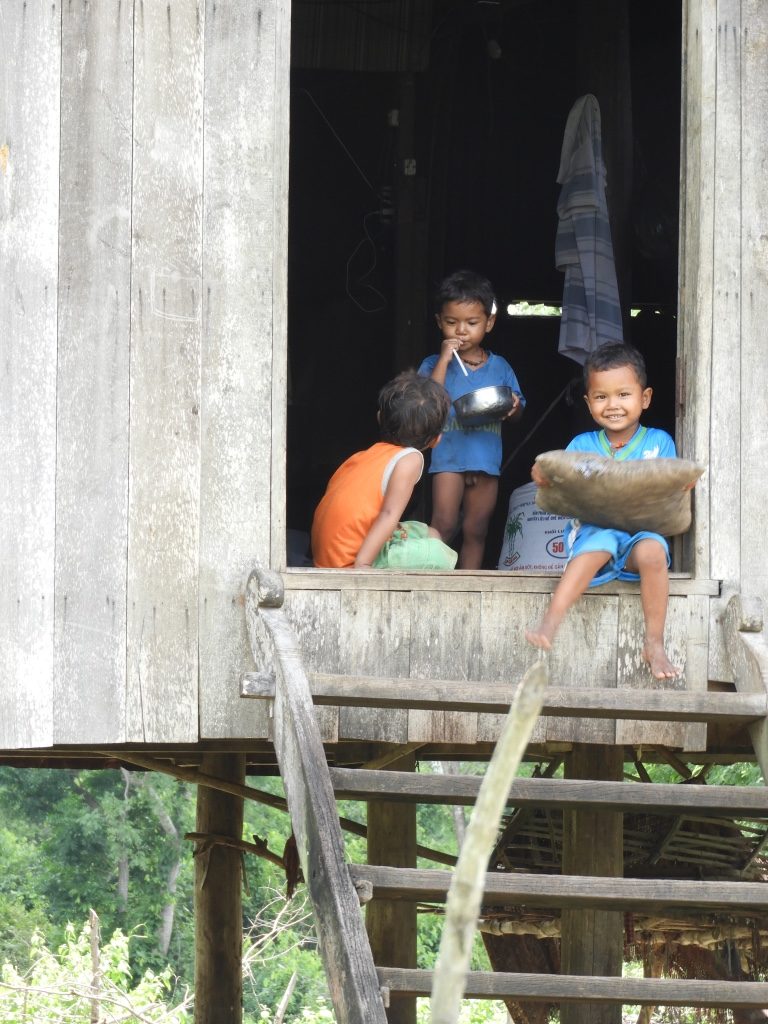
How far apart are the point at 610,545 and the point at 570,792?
2.87 feet

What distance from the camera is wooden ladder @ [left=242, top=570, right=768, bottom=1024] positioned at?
2934mm

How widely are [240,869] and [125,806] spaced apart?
14260 mm

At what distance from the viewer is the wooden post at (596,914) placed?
5.52 m

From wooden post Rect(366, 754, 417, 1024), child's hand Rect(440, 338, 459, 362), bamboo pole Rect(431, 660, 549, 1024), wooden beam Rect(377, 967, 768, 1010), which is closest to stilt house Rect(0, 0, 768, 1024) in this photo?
wooden beam Rect(377, 967, 768, 1010)

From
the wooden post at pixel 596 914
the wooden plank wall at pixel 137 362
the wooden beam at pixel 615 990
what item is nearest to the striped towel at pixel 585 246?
the wooden post at pixel 596 914

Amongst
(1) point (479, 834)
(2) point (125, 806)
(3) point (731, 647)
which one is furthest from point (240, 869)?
(2) point (125, 806)

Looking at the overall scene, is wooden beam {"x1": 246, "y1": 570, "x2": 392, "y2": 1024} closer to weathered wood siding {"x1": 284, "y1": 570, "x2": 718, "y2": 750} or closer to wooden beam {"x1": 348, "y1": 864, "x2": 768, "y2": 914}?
wooden beam {"x1": 348, "y1": 864, "x2": 768, "y2": 914}

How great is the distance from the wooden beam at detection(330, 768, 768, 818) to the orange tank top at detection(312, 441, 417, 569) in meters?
1.11

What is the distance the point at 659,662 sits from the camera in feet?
13.2

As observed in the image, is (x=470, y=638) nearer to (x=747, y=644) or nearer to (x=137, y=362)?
(x=747, y=644)

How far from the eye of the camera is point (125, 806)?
20.6m

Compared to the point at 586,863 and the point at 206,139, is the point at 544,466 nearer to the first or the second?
the point at 206,139

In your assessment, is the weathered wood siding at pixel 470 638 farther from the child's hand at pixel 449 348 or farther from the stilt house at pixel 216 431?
the child's hand at pixel 449 348

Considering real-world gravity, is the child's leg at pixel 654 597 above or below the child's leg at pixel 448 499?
below
